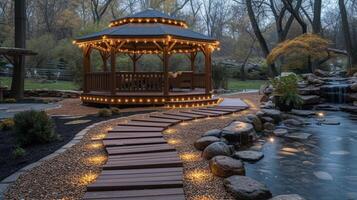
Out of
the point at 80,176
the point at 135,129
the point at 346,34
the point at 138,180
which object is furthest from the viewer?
the point at 346,34

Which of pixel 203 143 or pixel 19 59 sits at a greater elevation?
pixel 19 59

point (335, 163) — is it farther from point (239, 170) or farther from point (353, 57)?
point (353, 57)

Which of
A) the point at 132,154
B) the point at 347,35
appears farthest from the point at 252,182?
the point at 347,35

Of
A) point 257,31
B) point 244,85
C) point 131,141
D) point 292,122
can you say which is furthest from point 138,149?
point 244,85

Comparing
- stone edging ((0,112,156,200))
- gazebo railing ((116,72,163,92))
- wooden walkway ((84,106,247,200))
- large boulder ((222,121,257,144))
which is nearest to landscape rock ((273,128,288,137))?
large boulder ((222,121,257,144))

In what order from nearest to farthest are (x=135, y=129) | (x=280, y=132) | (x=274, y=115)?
1. (x=135, y=129)
2. (x=280, y=132)
3. (x=274, y=115)

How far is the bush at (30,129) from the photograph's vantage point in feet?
17.7

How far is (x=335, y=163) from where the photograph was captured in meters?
5.10

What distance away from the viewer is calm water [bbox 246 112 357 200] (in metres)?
3.94

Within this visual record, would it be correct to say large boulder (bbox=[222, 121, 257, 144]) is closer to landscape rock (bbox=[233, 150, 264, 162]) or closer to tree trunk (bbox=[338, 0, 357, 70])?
landscape rock (bbox=[233, 150, 264, 162])

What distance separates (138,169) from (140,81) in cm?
727

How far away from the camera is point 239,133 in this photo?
6.08m

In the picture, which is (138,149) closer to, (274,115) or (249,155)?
(249,155)

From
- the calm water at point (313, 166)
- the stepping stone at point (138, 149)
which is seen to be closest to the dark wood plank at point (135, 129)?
the stepping stone at point (138, 149)
